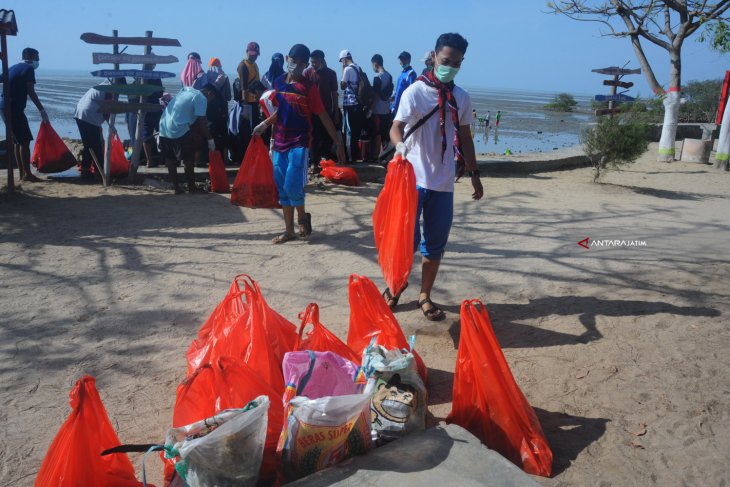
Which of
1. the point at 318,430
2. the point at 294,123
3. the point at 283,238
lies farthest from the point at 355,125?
the point at 318,430

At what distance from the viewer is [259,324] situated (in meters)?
2.94

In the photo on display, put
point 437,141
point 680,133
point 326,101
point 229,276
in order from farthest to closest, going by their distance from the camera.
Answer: point 680,133 → point 326,101 → point 229,276 → point 437,141

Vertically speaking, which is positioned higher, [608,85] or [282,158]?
[608,85]

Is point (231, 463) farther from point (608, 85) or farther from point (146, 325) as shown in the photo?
point (608, 85)

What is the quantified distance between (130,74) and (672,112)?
10940mm

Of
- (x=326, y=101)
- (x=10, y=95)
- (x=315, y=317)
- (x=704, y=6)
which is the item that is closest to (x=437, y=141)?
(x=315, y=317)

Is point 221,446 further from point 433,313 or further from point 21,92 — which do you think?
point 21,92

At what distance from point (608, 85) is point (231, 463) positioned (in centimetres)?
1296

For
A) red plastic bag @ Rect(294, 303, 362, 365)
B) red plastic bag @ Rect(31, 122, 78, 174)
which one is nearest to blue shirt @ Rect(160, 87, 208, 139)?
red plastic bag @ Rect(31, 122, 78, 174)

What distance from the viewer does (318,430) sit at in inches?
89.4

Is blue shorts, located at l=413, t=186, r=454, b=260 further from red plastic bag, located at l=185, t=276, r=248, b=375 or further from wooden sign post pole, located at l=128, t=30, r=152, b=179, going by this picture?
wooden sign post pole, located at l=128, t=30, r=152, b=179

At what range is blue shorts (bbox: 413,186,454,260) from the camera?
13.1ft

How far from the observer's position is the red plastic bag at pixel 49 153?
7.83 metres

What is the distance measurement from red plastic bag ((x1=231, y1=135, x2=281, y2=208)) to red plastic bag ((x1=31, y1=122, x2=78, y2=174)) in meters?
2.60
